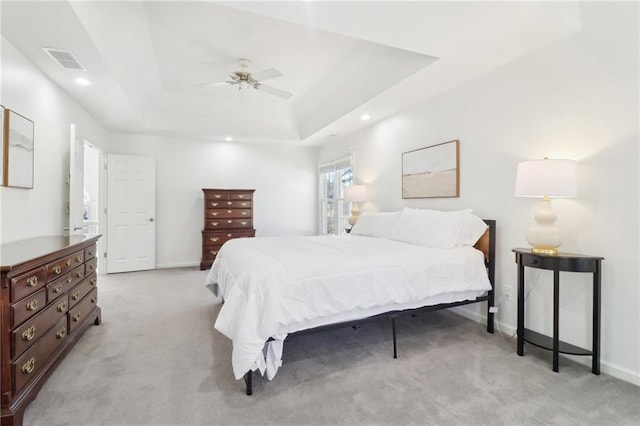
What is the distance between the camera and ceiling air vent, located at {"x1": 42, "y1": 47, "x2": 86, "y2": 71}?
8.33ft

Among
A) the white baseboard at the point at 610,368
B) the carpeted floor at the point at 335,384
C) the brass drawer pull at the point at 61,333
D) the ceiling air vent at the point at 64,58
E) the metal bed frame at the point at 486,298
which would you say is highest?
the ceiling air vent at the point at 64,58

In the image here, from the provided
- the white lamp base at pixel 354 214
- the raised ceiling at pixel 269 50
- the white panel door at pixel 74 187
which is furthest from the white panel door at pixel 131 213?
the white lamp base at pixel 354 214

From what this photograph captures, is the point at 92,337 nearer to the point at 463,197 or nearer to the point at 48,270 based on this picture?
the point at 48,270

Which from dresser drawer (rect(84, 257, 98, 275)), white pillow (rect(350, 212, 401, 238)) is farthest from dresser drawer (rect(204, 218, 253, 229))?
dresser drawer (rect(84, 257, 98, 275))

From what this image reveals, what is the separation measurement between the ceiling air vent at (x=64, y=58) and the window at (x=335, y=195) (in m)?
3.81

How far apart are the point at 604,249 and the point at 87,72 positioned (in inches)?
178

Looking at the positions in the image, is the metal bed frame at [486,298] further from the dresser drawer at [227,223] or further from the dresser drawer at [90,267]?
the dresser drawer at [227,223]

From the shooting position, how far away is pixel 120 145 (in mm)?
5453

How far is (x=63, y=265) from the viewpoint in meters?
2.21

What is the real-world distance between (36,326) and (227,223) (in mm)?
3852

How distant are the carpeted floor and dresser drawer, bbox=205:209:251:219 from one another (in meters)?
2.80

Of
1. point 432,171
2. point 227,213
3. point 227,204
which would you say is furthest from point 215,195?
point 432,171

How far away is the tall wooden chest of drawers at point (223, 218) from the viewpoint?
5.50 metres

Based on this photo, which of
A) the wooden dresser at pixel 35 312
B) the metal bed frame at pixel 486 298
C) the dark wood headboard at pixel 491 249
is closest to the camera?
the wooden dresser at pixel 35 312
